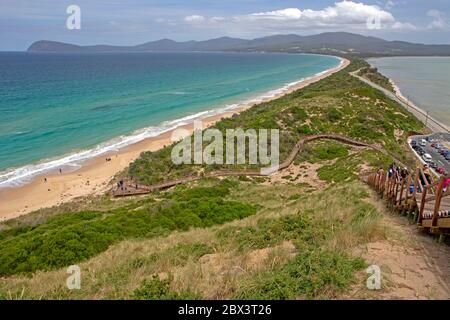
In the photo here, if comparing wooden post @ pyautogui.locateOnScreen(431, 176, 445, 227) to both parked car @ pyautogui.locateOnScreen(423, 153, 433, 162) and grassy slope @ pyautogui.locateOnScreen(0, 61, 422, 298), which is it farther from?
parked car @ pyautogui.locateOnScreen(423, 153, 433, 162)

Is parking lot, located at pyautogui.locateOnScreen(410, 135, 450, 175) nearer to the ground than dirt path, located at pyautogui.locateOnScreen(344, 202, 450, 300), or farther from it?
nearer to the ground

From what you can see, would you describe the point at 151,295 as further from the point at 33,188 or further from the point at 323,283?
the point at 33,188

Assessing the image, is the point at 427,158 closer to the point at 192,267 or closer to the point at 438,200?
the point at 438,200

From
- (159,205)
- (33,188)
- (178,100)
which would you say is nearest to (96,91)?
(178,100)

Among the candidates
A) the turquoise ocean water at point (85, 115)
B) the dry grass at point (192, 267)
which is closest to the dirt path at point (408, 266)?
the dry grass at point (192, 267)

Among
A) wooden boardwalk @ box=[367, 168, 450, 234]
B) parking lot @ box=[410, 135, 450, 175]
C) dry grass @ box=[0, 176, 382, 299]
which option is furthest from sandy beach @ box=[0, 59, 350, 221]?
parking lot @ box=[410, 135, 450, 175]

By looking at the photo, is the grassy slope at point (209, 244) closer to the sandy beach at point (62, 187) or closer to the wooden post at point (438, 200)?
the wooden post at point (438, 200)
